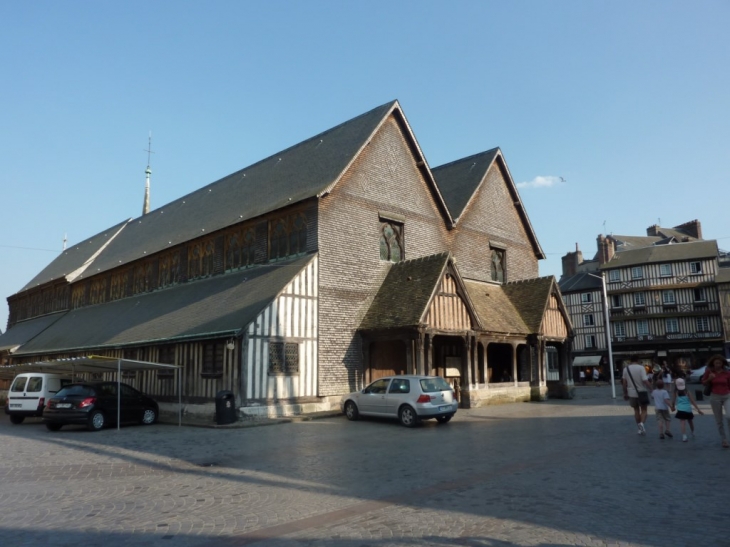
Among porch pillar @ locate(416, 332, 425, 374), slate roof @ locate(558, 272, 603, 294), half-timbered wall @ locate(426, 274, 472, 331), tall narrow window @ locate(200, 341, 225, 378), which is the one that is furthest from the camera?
slate roof @ locate(558, 272, 603, 294)

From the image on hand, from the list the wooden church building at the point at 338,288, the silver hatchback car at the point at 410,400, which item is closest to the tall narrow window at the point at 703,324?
the wooden church building at the point at 338,288

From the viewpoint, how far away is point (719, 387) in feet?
35.0

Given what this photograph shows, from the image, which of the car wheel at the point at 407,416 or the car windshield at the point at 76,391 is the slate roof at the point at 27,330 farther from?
the car wheel at the point at 407,416

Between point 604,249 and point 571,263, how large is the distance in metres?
6.83

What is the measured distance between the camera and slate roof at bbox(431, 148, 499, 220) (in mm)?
27766

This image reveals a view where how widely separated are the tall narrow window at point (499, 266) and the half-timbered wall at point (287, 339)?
11781 millimetres

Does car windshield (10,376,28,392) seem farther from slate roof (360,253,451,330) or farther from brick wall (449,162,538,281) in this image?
brick wall (449,162,538,281)

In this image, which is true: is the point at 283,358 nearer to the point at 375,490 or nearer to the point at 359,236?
the point at 359,236

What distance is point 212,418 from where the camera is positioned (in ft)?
59.9

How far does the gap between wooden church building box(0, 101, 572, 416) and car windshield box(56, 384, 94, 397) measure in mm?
3167

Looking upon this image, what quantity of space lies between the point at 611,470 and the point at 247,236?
708 inches

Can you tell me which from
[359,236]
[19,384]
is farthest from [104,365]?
[359,236]

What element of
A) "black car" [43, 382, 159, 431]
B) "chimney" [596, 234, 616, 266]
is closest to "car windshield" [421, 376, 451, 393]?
"black car" [43, 382, 159, 431]

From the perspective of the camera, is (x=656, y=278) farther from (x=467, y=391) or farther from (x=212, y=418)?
(x=212, y=418)
